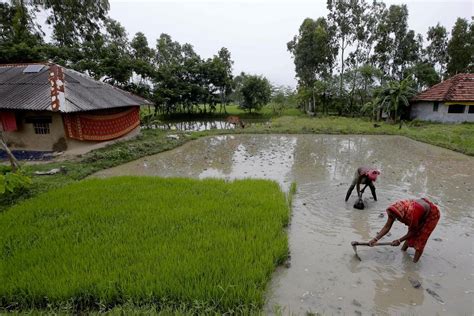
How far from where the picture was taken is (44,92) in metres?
10.3

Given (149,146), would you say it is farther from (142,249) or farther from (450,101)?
(450,101)

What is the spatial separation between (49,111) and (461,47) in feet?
94.2

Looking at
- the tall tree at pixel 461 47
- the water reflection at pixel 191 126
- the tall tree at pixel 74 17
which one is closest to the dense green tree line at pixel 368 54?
the tall tree at pixel 461 47

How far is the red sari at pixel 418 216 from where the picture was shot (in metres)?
3.46

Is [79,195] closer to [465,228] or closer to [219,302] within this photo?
[219,302]

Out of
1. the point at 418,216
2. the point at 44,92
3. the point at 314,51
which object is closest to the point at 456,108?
the point at 314,51

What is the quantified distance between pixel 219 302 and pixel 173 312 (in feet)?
1.57

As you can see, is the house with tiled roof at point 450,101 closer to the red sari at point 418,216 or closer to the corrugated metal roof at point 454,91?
the corrugated metal roof at point 454,91

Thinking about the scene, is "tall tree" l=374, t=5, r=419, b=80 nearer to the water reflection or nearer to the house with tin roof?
the water reflection

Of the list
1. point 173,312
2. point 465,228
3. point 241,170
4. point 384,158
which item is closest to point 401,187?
point 465,228

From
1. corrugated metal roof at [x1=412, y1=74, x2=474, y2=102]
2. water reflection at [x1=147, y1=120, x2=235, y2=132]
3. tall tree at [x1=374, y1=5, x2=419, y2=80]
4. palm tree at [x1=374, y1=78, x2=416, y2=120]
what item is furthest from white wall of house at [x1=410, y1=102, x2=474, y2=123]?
water reflection at [x1=147, y1=120, x2=235, y2=132]

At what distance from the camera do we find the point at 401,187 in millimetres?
6883

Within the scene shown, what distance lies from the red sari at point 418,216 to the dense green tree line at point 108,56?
19.7 metres

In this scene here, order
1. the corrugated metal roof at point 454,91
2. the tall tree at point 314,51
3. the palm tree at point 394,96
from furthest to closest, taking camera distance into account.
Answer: the tall tree at point 314,51 → the palm tree at point 394,96 → the corrugated metal roof at point 454,91
